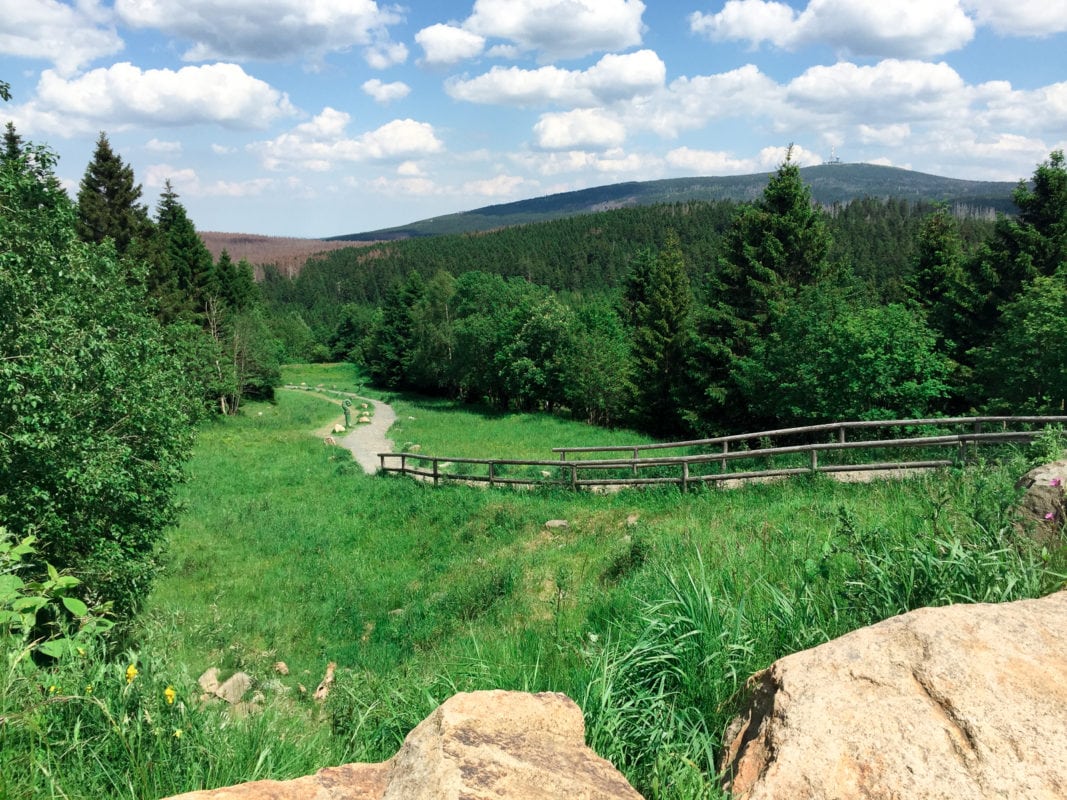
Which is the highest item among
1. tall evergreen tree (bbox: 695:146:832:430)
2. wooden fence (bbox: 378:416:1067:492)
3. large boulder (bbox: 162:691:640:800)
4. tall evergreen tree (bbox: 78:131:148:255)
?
tall evergreen tree (bbox: 78:131:148:255)

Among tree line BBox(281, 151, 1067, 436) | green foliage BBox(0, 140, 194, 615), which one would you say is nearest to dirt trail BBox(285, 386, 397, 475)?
tree line BBox(281, 151, 1067, 436)

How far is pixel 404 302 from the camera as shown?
68625mm

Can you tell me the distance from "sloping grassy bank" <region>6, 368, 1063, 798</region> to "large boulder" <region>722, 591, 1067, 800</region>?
14.6 inches

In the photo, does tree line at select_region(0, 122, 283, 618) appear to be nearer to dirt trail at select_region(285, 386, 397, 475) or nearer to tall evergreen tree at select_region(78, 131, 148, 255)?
dirt trail at select_region(285, 386, 397, 475)

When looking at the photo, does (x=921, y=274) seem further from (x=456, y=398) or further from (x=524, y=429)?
(x=456, y=398)

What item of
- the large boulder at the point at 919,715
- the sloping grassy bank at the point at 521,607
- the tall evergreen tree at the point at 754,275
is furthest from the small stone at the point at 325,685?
the tall evergreen tree at the point at 754,275

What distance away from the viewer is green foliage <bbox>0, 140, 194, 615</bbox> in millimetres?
8047

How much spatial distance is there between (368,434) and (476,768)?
37.0 meters

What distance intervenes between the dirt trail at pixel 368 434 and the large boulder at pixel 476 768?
2306 cm

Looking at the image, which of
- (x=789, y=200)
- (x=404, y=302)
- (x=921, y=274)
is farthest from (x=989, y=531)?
(x=404, y=302)

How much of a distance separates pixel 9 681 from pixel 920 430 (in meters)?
19.9

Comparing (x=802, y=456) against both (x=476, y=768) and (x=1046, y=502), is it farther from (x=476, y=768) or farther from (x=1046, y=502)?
(x=476, y=768)

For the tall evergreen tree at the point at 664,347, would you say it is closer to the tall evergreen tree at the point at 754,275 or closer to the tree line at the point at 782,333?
the tree line at the point at 782,333

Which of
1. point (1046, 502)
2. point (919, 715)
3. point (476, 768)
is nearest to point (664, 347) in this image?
point (1046, 502)
